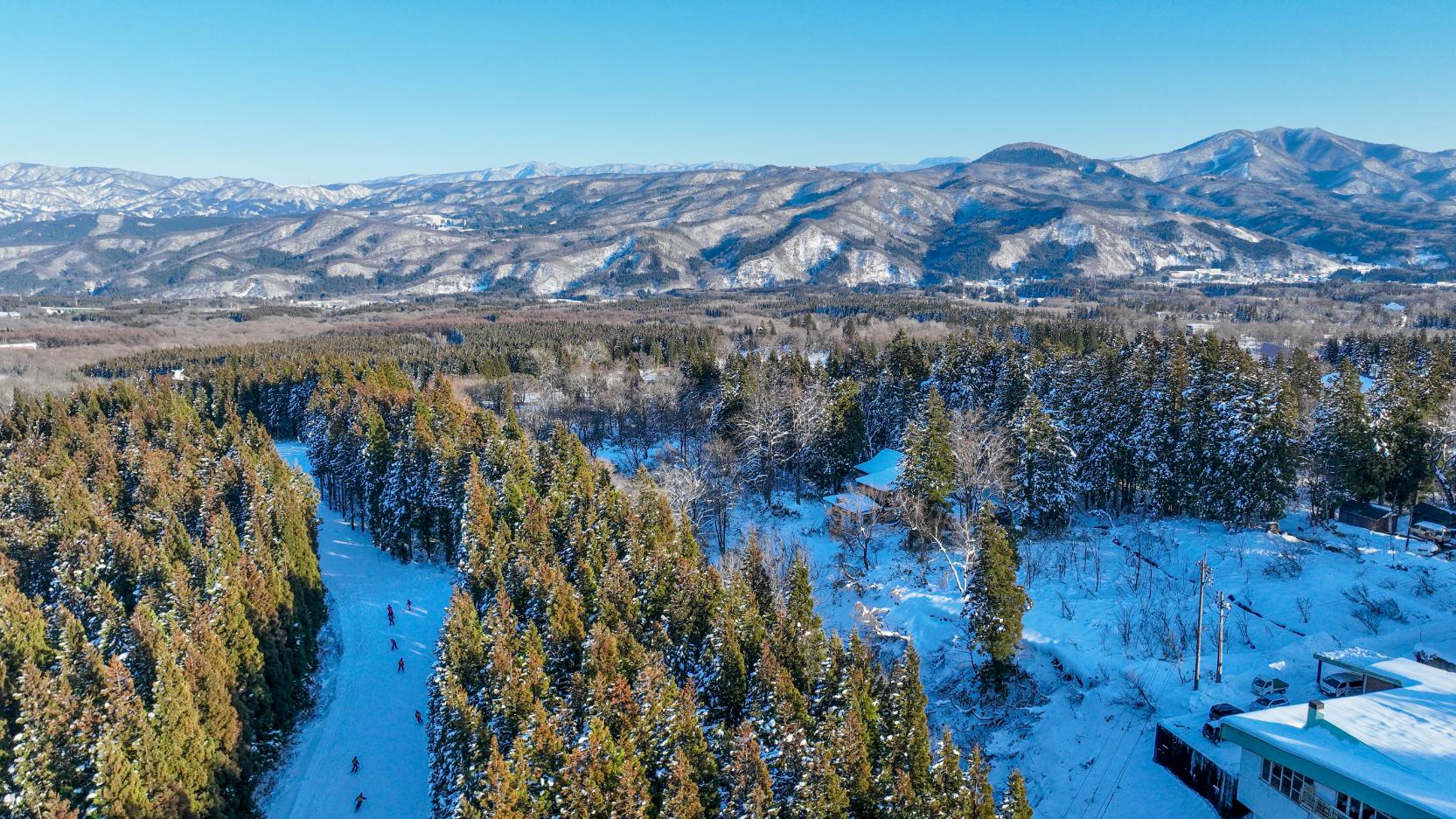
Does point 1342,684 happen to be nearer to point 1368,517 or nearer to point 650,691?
point 1368,517

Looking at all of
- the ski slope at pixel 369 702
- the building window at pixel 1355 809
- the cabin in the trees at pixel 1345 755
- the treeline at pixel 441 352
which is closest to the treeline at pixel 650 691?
the ski slope at pixel 369 702

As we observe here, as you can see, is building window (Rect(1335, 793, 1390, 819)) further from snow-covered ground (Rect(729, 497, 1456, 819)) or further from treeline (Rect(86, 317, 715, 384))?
treeline (Rect(86, 317, 715, 384))

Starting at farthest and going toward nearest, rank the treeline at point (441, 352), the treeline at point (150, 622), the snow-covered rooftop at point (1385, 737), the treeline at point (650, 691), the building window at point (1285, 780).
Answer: the treeline at point (441, 352) < the treeline at point (150, 622) < the building window at point (1285, 780) < the treeline at point (650, 691) < the snow-covered rooftop at point (1385, 737)

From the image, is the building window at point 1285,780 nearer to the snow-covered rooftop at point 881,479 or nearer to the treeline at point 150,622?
the snow-covered rooftop at point 881,479

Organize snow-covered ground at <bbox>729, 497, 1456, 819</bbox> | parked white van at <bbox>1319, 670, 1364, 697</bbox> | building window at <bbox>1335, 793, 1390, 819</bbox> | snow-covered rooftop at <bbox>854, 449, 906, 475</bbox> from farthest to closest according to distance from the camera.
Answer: snow-covered rooftop at <bbox>854, 449, 906, 475</bbox>
snow-covered ground at <bbox>729, 497, 1456, 819</bbox>
parked white van at <bbox>1319, 670, 1364, 697</bbox>
building window at <bbox>1335, 793, 1390, 819</bbox>

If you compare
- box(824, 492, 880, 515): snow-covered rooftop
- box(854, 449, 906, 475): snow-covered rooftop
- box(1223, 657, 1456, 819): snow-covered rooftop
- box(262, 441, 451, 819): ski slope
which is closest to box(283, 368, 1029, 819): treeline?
box(262, 441, 451, 819): ski slope

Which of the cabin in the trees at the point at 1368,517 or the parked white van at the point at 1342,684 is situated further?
the cabin in the trees at the point at 1368,517

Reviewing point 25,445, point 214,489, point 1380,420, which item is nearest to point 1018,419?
point 1380,420
